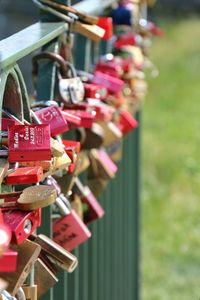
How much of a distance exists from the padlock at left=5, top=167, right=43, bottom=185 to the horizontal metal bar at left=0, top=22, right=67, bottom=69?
0.57ft

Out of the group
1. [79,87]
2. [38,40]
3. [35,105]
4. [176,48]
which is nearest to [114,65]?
[79,87]

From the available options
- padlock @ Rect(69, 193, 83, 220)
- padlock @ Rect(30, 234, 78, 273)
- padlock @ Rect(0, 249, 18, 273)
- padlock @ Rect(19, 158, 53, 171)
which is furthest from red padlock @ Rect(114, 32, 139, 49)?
padlock @ Rect(0, 249, 18, 273)

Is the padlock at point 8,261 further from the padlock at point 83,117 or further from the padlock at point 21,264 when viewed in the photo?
the padlock at point 83,117

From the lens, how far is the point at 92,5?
9.53 feet

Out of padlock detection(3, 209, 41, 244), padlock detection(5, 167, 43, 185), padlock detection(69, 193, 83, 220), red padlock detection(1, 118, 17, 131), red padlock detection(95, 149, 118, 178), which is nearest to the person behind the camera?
padlock detection(3, 209, 41, 244)

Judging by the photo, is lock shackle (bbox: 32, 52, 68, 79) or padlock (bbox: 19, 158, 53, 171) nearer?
padlock (bbox: 19, 158, 53, 171)

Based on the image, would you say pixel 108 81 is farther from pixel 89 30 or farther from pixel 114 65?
pixel 89 30

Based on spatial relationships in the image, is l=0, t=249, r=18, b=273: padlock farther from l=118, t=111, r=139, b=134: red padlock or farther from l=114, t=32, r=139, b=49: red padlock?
l=114, t=32, r=139, b=49: red padlock

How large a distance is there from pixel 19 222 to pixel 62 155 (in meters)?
0.26

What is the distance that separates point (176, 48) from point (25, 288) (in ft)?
32.0

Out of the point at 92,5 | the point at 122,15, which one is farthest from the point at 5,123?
the point at 122,15

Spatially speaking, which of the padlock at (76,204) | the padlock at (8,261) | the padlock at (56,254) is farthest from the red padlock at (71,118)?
the padlock at (8,261)

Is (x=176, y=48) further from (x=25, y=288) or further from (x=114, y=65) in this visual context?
(x=25, y=288)

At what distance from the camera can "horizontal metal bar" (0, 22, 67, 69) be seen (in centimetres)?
163
